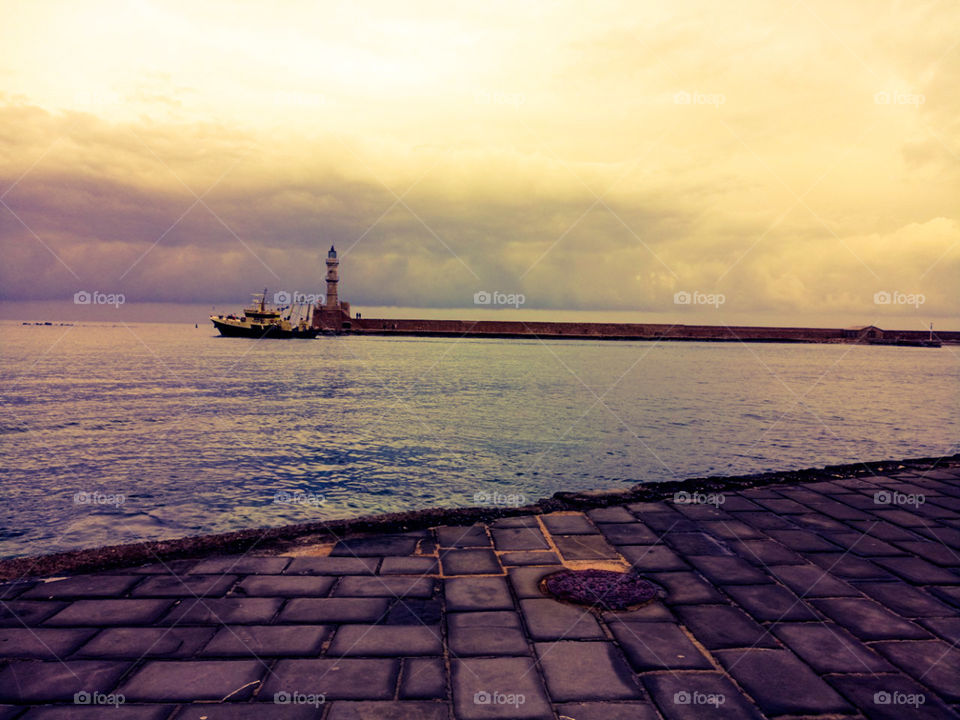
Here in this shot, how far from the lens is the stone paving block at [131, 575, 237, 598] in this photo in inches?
131

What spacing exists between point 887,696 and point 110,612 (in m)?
4.03

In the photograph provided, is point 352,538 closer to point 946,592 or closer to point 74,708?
point 74,708

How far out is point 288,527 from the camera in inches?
183

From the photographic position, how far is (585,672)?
8.55ft

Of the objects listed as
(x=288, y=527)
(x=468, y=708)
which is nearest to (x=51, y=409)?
(x=288, y=527)

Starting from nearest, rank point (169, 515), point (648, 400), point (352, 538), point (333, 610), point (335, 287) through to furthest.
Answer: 1. point (333, 610)
2. point (352, 538)
3. point (169, 515)
4. point (648, 400)
5. point (335, 287)

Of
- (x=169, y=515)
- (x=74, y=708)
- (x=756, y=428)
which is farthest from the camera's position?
(x=756, y=428)

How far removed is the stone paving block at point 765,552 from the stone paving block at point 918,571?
0.59 m

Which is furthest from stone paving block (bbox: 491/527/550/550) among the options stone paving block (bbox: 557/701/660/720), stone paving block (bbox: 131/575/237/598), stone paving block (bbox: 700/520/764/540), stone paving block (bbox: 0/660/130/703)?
Result: stone paving block (bbox: 0/660/130/703)

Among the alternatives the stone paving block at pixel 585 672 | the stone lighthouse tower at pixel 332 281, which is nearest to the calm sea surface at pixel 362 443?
the stone paving block at pixel 585 672

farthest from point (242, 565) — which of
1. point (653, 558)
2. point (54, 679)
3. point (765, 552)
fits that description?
point (765, 552)

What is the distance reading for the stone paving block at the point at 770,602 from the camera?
10.3ft

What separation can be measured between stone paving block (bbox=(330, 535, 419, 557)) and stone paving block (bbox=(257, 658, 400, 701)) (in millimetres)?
1393

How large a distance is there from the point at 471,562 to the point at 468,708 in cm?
159
